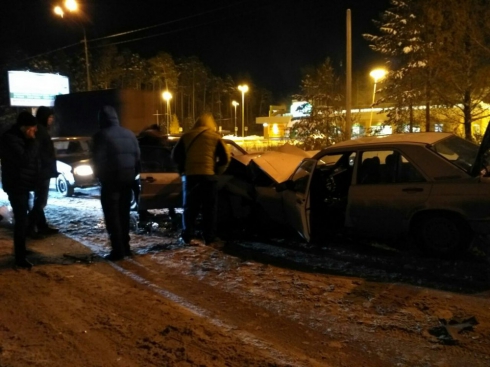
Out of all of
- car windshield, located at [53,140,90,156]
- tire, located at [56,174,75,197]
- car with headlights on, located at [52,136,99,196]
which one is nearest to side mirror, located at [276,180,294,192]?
car with headlights on, located at [52,136,99,196]

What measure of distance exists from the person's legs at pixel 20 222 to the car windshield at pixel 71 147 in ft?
27.1

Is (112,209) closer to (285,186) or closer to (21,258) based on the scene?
(21,258)

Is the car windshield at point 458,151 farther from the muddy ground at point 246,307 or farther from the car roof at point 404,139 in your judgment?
the muddy ground at point 246,307

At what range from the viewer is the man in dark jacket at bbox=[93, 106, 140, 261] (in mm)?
5973

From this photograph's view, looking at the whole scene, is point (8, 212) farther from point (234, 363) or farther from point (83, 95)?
point (83, 95)

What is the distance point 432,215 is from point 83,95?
21233 millimetres

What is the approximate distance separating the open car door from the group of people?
0.99 m

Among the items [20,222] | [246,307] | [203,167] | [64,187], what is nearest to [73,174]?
[64,187]

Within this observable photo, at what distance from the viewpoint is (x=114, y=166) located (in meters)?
5.97

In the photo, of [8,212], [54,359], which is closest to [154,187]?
[8,212]

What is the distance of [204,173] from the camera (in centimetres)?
671

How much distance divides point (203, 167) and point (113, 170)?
4.10 feet

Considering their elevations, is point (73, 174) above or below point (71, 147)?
below

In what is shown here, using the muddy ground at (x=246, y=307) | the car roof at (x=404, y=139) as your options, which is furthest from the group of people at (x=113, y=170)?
the car roof at (x=404, y=139)
